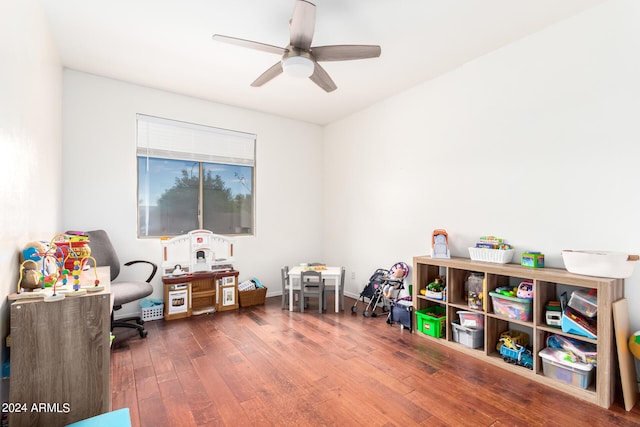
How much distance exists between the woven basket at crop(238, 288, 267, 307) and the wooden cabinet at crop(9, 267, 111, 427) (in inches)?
94.5

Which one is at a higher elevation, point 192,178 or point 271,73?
point 271,73

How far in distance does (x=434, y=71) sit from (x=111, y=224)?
3891 millimetres

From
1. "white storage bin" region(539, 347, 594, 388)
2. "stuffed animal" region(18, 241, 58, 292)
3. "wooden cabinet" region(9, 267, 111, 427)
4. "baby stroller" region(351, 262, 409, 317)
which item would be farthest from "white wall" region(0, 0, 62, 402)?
"white storage bin" region(539, 347, 594, 388)

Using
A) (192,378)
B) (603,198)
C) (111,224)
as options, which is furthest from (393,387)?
(111,224)

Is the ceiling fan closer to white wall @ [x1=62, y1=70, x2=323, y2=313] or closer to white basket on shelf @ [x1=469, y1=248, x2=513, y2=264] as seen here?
white basket on shelf @ [x1=469, y1=248, x2=513, y2=264]

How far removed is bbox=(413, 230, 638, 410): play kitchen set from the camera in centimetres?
191

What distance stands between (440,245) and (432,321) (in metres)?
0.73

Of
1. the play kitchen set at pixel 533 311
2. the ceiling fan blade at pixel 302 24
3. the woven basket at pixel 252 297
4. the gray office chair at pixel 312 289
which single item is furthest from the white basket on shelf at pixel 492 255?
the woven basket at pixel 252 297

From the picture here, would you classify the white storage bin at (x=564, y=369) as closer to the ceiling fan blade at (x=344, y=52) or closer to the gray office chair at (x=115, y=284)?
the ceiling fan blade at (x=344, y=52)

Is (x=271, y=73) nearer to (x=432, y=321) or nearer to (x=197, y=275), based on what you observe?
(x=197, y=275)

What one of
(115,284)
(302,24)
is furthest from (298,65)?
(115,284)

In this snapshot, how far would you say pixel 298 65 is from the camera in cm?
219

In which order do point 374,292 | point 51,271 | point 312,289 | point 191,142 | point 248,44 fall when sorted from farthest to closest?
1. point 191,142
2. point 312,289
3. point 374,292
4. point 248,44
5. point 51,271

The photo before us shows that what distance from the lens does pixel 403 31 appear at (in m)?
2.47
